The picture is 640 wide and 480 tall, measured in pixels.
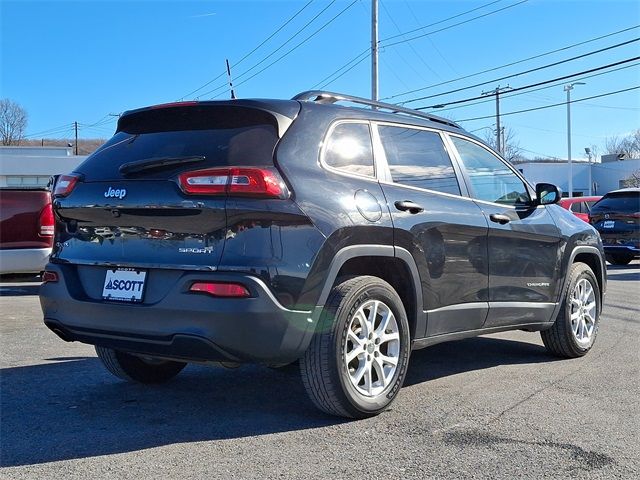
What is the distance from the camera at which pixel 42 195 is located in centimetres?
1016

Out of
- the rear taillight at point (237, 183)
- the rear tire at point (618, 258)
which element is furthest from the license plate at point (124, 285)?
the rear tire at point (618, 258)

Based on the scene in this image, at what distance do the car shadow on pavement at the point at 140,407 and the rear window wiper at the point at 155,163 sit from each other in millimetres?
1510

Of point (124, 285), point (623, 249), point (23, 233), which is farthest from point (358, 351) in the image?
point (623, 249)

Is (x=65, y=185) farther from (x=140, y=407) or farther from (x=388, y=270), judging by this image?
(x=388, y=270)

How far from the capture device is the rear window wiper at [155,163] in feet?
12.9

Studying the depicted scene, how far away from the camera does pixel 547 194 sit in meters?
5.92

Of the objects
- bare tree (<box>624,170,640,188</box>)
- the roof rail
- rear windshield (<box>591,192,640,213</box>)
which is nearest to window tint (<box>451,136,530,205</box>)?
the roof rail

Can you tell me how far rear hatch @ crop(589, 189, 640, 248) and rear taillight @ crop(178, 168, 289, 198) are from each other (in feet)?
45.1

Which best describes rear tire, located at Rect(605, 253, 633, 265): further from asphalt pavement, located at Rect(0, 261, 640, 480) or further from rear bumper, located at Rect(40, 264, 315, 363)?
rear bumper, located at Rect(40, 264, 315, 363)

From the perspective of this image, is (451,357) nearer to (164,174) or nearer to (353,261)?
(353,261)

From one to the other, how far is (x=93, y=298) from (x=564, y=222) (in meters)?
4.08

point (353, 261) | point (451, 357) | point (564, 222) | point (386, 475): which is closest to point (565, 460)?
point (386, 475)

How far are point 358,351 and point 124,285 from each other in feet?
4.66

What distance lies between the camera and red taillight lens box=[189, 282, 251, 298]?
142 inches
